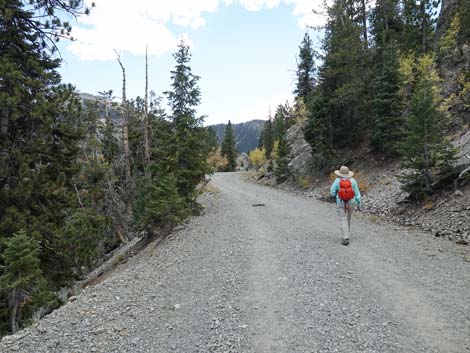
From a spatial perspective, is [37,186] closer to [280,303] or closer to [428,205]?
[280,303]

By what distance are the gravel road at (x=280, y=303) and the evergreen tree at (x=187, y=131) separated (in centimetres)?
491

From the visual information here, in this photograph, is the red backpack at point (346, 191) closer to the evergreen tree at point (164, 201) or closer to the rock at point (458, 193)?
the rock at point (458, 193)

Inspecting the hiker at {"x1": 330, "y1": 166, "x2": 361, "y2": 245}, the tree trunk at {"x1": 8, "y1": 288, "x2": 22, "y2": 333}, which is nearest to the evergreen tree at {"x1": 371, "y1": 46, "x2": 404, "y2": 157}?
the hiker at {"x1": 330, "y1": 166, "x2": 361, "y2": 245}

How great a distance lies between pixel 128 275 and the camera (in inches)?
320

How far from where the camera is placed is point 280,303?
5418 millimetres

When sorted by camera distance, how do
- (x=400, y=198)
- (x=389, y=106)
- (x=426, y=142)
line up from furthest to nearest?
(x=389, y=106)
(x=400, y=198)
(x=426, y=142)

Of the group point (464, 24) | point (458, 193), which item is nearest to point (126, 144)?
point (458, 193)

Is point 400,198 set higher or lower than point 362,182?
lower

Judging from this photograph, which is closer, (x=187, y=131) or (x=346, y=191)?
(x=346, y=191)

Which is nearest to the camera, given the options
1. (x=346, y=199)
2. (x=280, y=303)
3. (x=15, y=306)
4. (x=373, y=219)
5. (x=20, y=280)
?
(x=280, y=303)

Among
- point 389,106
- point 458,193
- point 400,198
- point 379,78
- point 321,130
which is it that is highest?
point 379,78

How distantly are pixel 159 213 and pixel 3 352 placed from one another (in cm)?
713

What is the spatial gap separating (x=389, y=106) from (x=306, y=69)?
25.0 m

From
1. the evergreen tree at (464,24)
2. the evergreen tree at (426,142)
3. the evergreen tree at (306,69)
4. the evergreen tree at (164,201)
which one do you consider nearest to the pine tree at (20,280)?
the evergreen tree at (164,201)
